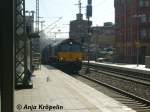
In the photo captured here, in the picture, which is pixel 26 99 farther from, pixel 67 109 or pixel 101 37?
pixel 101 37

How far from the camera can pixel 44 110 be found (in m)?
11.7

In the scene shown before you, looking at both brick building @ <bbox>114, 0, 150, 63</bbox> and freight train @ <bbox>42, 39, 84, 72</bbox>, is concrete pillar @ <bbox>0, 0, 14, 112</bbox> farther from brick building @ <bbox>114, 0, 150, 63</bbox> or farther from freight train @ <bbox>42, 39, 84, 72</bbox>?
brick building @ <bbox>114, 0, 150, 63</bbox>

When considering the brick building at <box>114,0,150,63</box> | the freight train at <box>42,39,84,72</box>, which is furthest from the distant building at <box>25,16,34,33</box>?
the brick building at <box>114,0,150,63</box>

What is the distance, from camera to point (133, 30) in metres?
82.8

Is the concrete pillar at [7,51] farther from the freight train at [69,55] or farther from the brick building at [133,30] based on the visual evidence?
the brick building at [133,30]

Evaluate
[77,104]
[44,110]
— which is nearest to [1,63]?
[44,110]

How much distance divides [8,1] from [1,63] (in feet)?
2.17

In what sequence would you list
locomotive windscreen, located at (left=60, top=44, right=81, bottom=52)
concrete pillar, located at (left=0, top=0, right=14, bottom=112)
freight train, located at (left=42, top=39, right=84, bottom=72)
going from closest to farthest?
concrete pillar, located at (left=0, top=0, right=14, bottom=112)
freight train, located at (left=42, top=39, right=84, bottom=72)
locomotive windscreen, located at (left=60, top=44, right=81, bottom=52)

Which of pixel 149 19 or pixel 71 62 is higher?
pixel 149 19

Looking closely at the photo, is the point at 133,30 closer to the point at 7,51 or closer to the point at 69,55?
the point at 69,55

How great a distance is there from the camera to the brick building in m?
79.6

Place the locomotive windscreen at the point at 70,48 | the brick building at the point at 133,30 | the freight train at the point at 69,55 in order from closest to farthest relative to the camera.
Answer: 1. the freight train at the point at 69,55
2. the locomotive windscreen at the point at 70,48
3. the brick building at the point at 133,30

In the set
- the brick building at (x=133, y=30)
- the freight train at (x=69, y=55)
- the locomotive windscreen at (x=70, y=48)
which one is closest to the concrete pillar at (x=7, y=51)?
the freight train at (x=69, y=55)

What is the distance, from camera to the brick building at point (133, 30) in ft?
261
